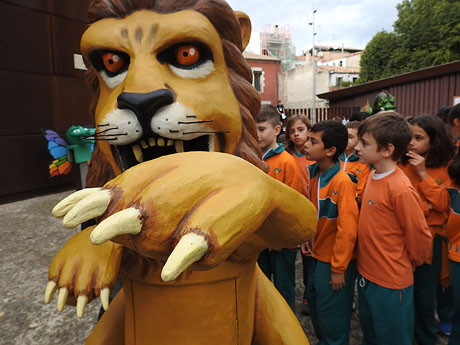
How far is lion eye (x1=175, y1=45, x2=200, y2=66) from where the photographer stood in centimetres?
109

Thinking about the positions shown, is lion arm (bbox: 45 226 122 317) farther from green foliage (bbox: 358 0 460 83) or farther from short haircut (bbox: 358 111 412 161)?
green foliage (bbox: 358 0 460 83)

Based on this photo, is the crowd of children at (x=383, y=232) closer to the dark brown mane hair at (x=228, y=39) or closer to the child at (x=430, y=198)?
the child at (x=430, y=198)

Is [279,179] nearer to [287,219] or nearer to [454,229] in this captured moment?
[454,229]

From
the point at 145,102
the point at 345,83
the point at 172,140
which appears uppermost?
the point at 345,83

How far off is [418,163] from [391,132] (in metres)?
0.64

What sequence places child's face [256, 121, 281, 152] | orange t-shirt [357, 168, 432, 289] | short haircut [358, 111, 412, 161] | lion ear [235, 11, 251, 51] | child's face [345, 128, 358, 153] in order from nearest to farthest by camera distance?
1. lion ear [235, 11, 251, 51]
2. orange t-shirt [357, 168, 432, 289]
3. short haircut [358, 111, 412, 161]
4. child's face [256, 121, 281, 152]
5. child's face [345, 128, 358, 153]

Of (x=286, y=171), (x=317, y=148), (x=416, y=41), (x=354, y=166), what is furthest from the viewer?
(x=416, y=41)

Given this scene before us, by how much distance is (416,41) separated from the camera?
22.0 m

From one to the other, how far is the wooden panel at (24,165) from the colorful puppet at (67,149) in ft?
0.73

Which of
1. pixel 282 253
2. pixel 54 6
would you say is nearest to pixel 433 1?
pixel 54 6

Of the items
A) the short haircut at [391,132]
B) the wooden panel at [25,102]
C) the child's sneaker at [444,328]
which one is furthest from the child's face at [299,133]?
the wooden panel at [25,102]

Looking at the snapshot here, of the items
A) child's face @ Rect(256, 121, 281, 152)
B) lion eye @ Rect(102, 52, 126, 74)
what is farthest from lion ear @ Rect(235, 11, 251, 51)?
child's face @ Rect(256, 121, 281, 152)

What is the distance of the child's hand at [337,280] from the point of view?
2010 mm

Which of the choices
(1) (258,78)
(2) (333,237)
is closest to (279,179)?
(2) (333,237)
